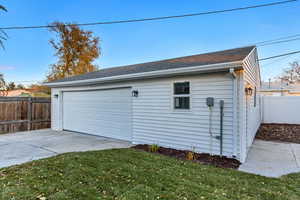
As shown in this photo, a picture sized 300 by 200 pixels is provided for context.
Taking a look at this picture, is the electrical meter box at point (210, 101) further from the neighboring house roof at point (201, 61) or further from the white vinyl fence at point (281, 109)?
the white vinyl fence at point (281, 109)

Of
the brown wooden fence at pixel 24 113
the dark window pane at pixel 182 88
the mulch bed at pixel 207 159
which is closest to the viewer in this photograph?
the mulch bed at pixel 207 159

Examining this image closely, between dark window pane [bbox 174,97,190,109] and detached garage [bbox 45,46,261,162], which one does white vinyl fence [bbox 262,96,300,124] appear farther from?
dark window pane [bbox 174,97,190,109]

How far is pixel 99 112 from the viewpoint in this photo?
8016 millimetres

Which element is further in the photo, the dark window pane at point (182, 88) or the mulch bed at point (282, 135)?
the mulch bed at point (282, 135)

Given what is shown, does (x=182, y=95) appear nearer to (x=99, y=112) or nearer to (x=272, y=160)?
(x=272, y=160)

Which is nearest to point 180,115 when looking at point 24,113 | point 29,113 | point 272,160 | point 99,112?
point 272,160

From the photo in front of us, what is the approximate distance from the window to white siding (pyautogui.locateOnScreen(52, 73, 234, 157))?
139 millimetres

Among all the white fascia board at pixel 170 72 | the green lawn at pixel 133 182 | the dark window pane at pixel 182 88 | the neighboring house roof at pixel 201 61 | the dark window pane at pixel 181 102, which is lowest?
the green lawn at pixel 133 182

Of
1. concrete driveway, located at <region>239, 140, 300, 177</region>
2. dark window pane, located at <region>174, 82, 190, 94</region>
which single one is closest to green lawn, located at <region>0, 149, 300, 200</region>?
concrete driveway, located at <region>239, 140, 300, 177</region>

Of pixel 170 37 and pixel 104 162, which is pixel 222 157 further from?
pixel 170 37

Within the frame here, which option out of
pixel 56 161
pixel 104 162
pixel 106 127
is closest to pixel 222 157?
pixel 104 162

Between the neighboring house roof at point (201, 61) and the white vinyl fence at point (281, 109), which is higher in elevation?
the neighboring house roof at point (201, 61)

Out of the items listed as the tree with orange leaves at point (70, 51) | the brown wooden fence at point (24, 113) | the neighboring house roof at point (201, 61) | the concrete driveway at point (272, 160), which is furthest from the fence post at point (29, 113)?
the concrete driveway at point (272, 160)

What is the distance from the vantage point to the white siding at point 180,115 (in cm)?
466
